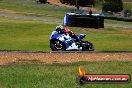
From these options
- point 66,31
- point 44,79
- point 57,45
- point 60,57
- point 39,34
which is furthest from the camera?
point 39,34

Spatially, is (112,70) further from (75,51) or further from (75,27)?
(75,27)

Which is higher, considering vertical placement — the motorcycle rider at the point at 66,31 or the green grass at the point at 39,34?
the motorcycle rider at the point at 66,31

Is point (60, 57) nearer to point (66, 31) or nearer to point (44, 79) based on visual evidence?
point (66, 31)

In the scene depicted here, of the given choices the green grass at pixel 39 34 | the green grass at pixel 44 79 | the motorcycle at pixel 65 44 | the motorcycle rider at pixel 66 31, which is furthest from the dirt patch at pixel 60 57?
the green grass at pixel 39 34

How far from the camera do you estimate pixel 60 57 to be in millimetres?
19281

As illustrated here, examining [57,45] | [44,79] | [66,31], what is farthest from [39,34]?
[44,79]

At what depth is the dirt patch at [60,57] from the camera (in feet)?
59.4

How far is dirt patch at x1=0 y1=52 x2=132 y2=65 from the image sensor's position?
18.1 metres

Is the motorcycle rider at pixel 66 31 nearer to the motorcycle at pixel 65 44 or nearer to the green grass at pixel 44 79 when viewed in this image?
the motorcycle at pixel 65 44

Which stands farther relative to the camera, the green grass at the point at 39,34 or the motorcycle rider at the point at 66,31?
the green grass at the point at 39,34

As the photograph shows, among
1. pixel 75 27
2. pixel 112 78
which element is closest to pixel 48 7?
pixel 75 27

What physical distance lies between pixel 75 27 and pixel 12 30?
7.72 metres

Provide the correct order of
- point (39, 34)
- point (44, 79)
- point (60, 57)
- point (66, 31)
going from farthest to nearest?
point (39, 34), point (66, 31), point (60, 57), point (44, 79)

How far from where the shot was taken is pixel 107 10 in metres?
81.4
